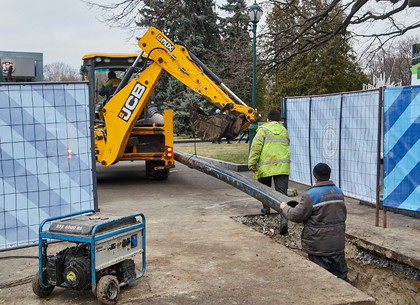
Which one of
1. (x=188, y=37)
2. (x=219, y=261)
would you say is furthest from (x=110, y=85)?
(x=188, y=37)

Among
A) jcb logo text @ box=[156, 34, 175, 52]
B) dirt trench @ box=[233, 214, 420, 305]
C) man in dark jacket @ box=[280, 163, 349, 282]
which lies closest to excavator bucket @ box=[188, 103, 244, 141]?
jcb logo text @ box=[156, 34, 175, 52]

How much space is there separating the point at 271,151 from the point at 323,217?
2.45 m

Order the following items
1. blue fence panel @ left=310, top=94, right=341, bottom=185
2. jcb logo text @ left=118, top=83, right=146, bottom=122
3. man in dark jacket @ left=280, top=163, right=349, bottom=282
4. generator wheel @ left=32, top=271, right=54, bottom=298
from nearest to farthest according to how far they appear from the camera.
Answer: generator wheel @ left=32, top=271, right=54, bottom=298
man in dark jacket @ left=280, top=163, right=349, bottom=282
blue fence panel @ left=310, top=94, right=341, bottom=185
jcb logo text @ left=118, top=83, right=146, bottom=122

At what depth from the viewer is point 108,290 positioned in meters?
3.87

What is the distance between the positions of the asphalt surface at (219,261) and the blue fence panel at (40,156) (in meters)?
0.50

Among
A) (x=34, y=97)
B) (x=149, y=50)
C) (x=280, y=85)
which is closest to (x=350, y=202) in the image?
(x=149, y=50)

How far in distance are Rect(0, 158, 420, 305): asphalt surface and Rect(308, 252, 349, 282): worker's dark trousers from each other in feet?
0.38

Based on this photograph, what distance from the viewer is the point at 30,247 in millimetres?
5629

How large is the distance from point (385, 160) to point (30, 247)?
5.12 metres

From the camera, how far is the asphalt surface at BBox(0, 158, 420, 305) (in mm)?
4086

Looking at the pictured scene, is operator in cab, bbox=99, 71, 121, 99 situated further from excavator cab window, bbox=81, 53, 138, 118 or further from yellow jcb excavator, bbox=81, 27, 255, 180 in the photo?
yellow jcb excavator, bbox=81, 27, 255, 180

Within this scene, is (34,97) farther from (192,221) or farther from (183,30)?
(183,30)

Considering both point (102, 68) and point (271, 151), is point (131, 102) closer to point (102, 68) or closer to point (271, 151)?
point (102, 68)

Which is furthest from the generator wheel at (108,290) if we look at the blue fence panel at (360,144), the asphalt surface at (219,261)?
the blue fence panel at (360,144)
